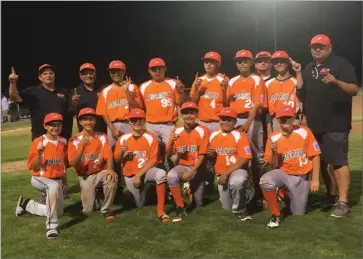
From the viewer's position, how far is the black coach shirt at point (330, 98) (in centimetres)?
487

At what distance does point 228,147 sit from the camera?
5.18 meters

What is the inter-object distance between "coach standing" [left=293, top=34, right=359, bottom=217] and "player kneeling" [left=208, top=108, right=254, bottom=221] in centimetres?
94

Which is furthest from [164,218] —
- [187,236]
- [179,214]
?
[187,236]

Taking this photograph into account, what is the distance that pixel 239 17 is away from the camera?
102 ft

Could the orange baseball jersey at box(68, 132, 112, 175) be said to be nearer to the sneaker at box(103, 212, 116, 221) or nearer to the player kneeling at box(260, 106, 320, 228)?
the sneaker at box(103, 212, 116, 221)

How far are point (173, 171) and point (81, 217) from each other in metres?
1.32

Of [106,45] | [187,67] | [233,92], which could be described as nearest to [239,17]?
[187,67]

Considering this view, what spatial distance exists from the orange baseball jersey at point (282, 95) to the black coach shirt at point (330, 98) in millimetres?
427

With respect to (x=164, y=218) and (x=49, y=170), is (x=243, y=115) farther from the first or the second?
(x=49, y=170)

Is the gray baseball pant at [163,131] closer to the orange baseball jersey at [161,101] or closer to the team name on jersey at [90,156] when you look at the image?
the orange baseball jersey at [161,101]

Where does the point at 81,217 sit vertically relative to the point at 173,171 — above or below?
below

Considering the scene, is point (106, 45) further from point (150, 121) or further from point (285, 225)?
point (285, 225)

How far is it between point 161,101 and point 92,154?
1.26 metres

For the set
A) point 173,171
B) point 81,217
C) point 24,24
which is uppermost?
point 24,24
